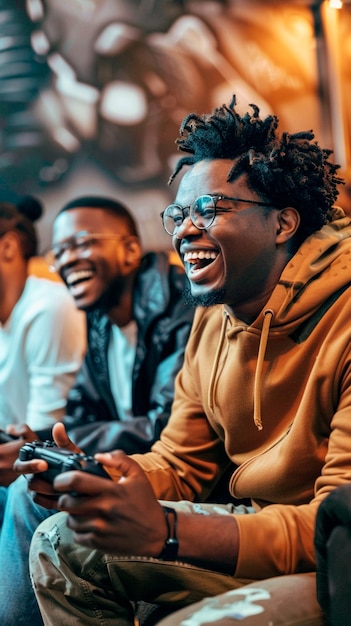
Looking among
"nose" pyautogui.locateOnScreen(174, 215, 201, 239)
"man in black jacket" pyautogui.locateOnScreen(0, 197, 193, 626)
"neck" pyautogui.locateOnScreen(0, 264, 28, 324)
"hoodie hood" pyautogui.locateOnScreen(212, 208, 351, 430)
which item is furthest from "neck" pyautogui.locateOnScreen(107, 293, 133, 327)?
"hoodie hood" pyautogui.locateOnScreen(212, 208, 351, 430)

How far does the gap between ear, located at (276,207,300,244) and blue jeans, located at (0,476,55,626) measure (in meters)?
0.75

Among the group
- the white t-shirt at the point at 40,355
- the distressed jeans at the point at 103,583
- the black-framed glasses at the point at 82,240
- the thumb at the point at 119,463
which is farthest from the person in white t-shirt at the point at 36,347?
the thumb at the point at 119,463

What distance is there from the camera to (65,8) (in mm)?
3779

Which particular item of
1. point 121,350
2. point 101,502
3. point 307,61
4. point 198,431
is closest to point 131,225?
point 121,350

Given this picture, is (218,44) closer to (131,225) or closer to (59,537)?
(131,225)

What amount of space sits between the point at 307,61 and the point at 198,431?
2345 millimetres

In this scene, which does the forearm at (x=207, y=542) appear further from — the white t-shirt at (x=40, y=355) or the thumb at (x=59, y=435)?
the white t-shirt at (x=40, y=355)

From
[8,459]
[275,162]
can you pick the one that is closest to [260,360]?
[275,162]

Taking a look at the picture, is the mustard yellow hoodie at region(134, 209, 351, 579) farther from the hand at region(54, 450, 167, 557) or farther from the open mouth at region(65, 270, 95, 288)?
the open mouth at region(65, 270, 95, 288)

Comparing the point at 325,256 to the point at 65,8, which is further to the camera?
the point at 65,8

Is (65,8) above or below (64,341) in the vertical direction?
above

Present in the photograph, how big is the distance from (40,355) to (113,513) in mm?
1700

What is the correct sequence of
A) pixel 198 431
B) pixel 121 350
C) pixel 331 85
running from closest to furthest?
pixel 198 431 < pixel 121 350 < pixel 331 85

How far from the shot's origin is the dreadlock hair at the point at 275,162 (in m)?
1.60
